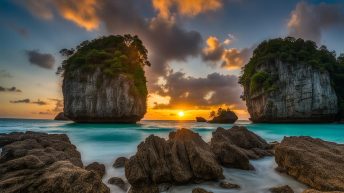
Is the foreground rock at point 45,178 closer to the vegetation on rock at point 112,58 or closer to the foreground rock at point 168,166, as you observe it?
the foreground rock at point 168,166

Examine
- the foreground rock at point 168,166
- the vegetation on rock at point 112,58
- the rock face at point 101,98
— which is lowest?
the foreground rock at point 168,166

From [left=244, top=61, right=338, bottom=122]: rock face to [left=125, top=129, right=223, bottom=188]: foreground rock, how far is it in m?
37.6

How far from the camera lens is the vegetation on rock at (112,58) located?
120 feet

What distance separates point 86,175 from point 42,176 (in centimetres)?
78

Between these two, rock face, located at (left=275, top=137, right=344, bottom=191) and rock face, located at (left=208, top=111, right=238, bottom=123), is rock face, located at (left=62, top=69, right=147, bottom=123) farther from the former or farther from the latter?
rock face, located at (left=275, top=137, right=344, bottom=191)

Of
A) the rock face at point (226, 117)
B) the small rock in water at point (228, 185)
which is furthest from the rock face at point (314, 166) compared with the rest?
the rock face at point (226, 117)

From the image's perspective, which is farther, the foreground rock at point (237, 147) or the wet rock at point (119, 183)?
the foreground rock at point (237, 147)

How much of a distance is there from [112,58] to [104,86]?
5.29 m

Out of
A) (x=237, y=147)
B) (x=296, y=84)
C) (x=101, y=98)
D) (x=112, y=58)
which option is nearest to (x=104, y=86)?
(x=101, y=98)

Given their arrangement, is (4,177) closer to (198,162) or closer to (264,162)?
(198,162)

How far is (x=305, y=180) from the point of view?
219 inches

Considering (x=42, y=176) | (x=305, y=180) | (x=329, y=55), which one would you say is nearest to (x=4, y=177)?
(x=42, y=176)

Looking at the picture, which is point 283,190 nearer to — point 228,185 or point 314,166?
point 314,166

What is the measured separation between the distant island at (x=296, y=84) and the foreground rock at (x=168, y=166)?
124 feet
